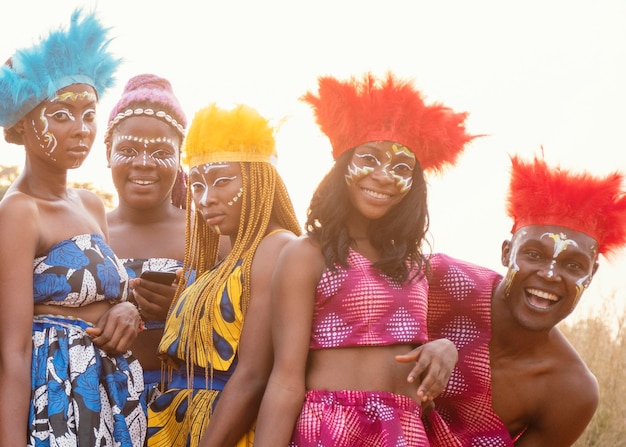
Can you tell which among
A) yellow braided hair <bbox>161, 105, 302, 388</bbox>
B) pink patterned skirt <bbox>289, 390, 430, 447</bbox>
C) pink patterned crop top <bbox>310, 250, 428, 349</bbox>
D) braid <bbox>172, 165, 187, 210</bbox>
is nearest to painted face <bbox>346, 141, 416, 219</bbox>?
pink patterned crop top <bbox>310, 250, 428, 349</bbox>

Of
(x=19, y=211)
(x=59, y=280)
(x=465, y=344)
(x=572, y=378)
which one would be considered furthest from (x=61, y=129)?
(x=572, y=378)

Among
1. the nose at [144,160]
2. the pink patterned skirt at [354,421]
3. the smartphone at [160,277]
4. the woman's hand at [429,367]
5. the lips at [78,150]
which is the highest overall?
the lips at [78,150]

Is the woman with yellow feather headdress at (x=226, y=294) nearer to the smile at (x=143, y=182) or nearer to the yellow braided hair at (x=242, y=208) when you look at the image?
the yellow braided hair at (x=242, y=208)

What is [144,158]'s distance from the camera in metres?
4.28

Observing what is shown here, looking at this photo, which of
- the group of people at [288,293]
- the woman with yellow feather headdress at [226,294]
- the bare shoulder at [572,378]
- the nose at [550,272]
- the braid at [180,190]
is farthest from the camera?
the braid at [180,190]

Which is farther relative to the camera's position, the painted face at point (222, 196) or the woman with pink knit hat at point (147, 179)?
the woman with pink knit hat at point (147, 179)

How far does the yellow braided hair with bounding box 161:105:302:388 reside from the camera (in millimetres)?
3523

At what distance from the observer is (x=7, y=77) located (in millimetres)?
3490

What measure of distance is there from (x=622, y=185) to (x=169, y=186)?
6.91 ft

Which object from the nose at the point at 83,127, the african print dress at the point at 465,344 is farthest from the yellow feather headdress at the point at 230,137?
the african print dress at the point at 465,344

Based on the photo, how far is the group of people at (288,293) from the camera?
10.7ft

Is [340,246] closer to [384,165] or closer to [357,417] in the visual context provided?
[384,165]

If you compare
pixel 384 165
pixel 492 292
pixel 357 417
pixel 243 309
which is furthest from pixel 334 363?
pixel 492 292

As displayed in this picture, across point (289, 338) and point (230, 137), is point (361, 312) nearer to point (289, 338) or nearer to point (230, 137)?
point (289, 338)
